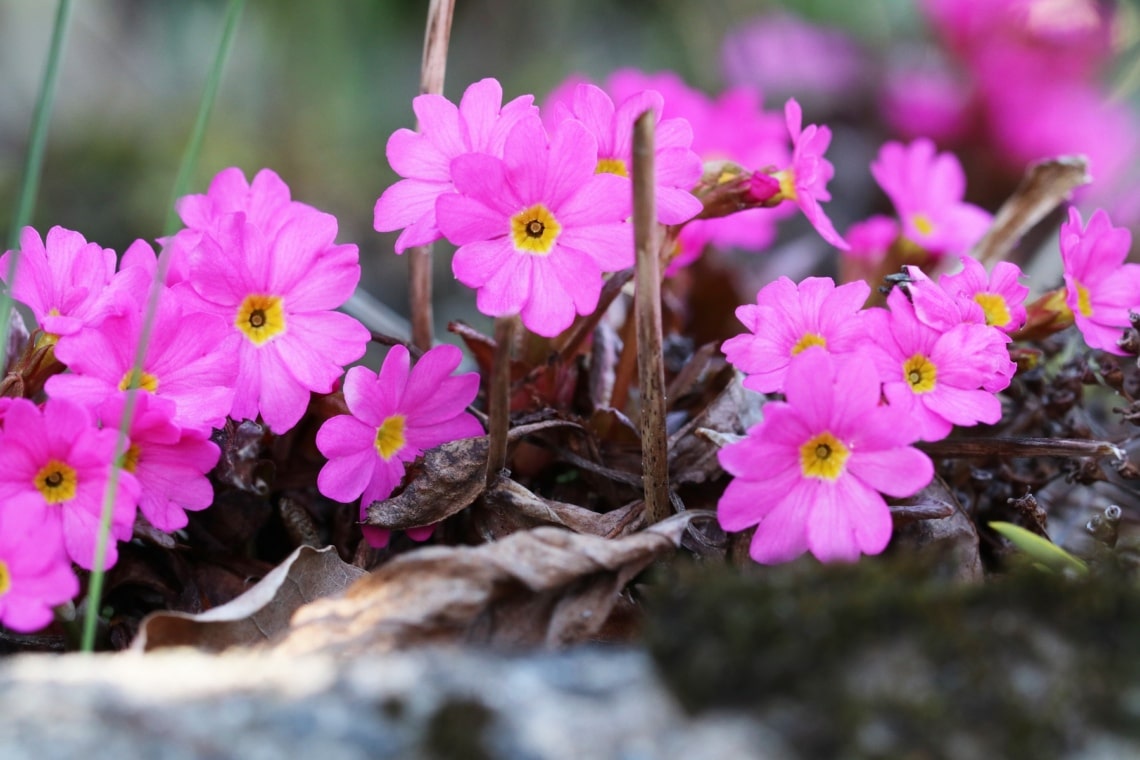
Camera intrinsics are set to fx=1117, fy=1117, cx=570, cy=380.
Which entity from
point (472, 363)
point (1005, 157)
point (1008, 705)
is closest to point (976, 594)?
point (1008, 705)

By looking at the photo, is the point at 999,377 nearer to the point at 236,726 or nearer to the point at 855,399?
the point at 855,399

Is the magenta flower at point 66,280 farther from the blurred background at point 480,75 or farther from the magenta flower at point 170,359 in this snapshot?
the blurred background at point 480,75

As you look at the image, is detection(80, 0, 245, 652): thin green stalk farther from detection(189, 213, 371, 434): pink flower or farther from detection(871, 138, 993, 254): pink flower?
detection(871, 138, 993, 254): pink flower

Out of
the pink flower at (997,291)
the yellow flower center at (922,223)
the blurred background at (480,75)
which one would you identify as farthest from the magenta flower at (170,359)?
the blurred background at (480,75)

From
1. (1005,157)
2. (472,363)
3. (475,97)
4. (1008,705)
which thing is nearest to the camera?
(1008,705)

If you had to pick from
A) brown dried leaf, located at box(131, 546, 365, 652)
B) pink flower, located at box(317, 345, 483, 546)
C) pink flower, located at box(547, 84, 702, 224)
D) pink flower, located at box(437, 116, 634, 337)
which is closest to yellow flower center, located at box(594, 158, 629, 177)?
pink flower, located at box(547, 84, 702, 224)

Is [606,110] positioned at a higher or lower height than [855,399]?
higher

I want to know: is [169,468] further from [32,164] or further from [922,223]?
[922,223]

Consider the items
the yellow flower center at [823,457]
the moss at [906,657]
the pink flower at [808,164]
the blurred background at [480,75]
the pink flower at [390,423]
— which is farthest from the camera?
the blurred background at [480,75]
